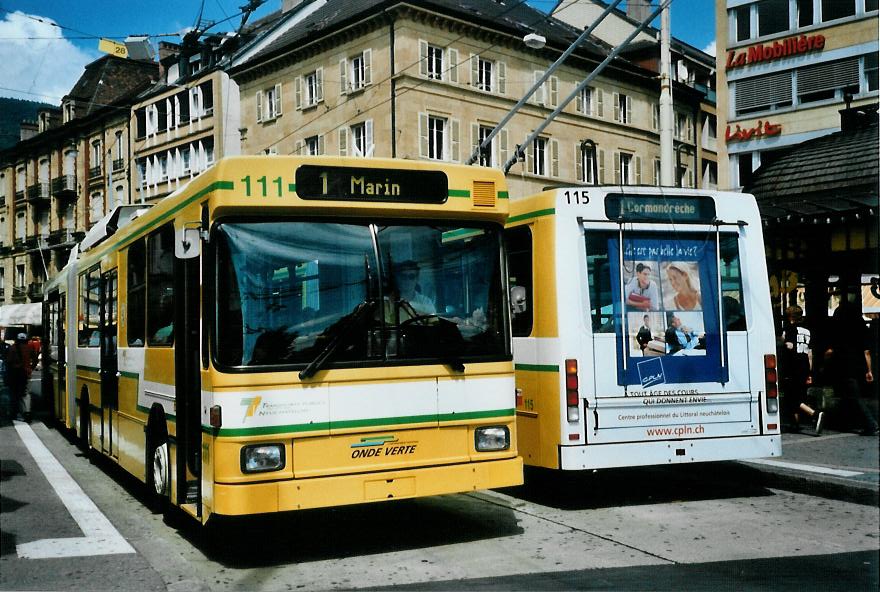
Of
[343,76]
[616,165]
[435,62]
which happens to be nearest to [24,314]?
[343,76]

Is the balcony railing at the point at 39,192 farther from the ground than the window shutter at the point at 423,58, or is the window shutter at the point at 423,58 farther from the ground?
the window shutter at the point at 423,58

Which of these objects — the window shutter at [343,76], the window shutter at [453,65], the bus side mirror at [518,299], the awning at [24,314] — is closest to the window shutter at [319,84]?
the window shutter at [343,76]

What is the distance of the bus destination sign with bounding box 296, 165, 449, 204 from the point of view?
6.95 meters

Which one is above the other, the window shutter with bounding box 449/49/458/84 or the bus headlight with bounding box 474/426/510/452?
the window shutter with bounding box 449/49/458/84

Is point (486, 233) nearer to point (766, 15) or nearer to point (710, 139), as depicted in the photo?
point (766, 15)

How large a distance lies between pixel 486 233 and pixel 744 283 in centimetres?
307

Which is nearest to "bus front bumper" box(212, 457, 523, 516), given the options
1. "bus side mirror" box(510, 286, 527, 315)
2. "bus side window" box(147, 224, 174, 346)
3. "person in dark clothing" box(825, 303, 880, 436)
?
"bus side window" box(147, 224, 174, 346)

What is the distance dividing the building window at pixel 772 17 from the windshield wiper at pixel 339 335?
56.7ft

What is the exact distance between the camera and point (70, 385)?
47.2 feet

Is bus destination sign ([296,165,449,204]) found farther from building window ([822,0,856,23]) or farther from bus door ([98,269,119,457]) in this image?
building window ([822,0,856,23])

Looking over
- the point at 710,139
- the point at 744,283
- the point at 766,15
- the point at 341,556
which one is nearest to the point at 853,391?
the point at 744,283

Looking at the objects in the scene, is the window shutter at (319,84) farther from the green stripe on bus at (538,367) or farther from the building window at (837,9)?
the green stripe on bus at (538,367)

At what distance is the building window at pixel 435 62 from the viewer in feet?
128

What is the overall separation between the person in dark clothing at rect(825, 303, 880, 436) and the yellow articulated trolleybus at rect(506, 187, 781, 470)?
3.68 m
